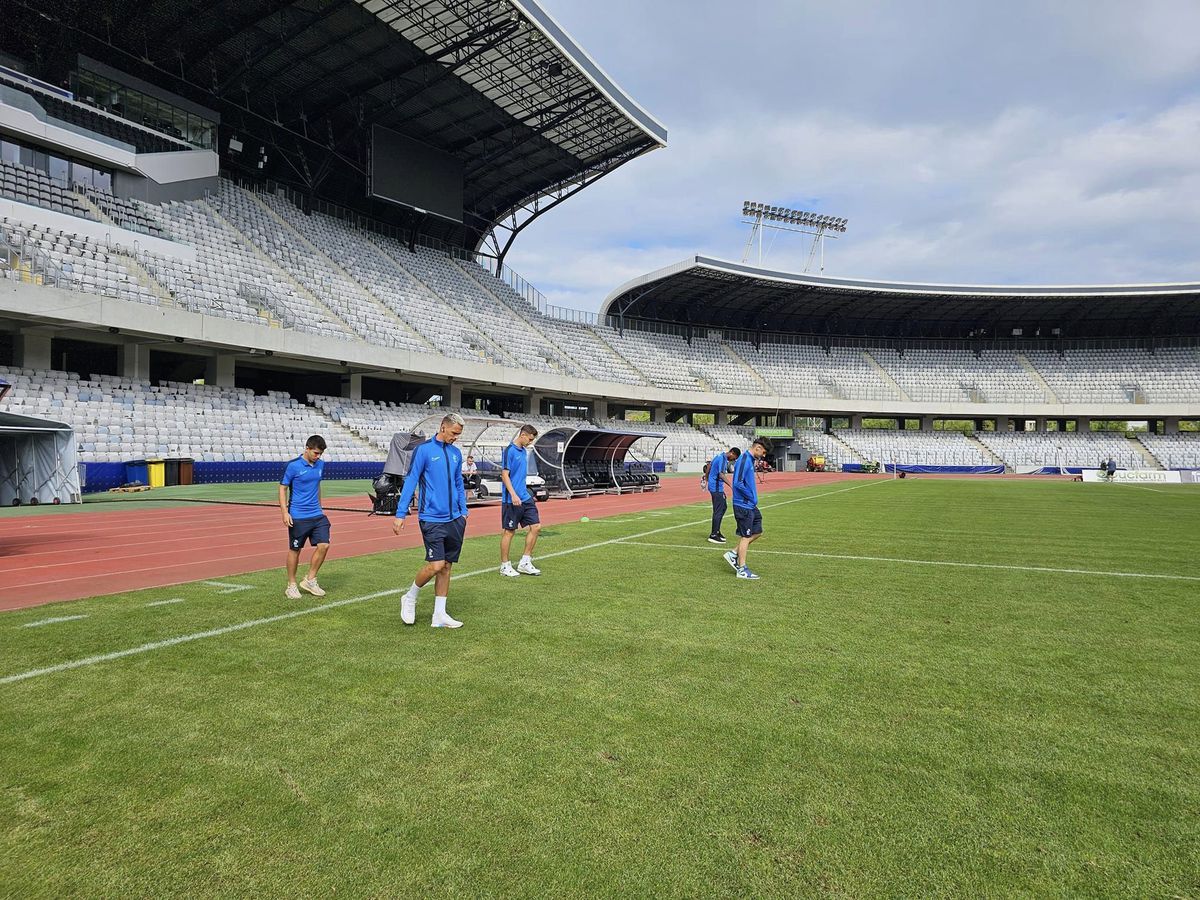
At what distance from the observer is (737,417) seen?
2840 inches

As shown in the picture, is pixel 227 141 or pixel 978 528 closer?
pixel 978 528

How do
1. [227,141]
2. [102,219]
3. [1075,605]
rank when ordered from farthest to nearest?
[227,141]
[102,219]
[1075,605]

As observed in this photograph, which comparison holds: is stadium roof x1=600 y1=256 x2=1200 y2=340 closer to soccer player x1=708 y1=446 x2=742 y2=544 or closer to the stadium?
the stadium

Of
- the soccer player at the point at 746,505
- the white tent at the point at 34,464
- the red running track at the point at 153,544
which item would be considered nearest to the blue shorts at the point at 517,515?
the soccer player at the point at 746,505

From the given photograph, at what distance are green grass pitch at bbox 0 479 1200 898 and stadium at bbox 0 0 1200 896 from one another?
0.09 ft

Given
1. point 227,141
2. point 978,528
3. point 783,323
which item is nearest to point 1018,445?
point 783,323

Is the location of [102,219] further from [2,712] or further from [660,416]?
[660,416]

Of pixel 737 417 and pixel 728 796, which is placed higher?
pixel 737 417

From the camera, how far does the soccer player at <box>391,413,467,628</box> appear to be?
19.6ft

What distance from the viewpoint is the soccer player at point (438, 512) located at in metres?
5.96

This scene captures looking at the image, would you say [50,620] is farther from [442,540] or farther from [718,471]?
[718,471]

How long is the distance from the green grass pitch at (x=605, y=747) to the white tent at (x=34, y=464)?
11.3 metres

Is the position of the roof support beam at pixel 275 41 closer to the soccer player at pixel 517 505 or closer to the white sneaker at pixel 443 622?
the soccer player at pixel 517 505

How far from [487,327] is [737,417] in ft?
115
